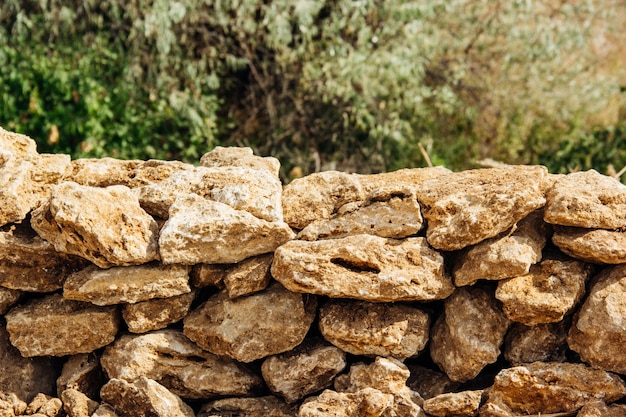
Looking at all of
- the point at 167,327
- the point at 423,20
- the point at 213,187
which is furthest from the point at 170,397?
the point at 423,20

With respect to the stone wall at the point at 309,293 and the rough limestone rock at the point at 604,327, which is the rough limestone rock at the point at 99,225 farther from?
the rough limestone rock at the point at 604,327

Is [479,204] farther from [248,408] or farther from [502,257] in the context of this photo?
[248,408]

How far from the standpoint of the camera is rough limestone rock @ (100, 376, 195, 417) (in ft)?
11.0

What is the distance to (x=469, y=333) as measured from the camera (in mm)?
3311

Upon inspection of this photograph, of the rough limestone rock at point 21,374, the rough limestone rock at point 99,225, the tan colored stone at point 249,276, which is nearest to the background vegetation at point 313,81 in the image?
the tan colored stone at point 249,276

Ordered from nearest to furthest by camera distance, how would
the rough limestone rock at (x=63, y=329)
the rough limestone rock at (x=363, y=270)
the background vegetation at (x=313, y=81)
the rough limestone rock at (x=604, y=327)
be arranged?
the rough limestone rock at (x=604, y=327) → the rough limestone rock at (x=363, y=270) → the rough limestone rock at (x=63, y=329) → the background vegetation at (x=313, y=81)

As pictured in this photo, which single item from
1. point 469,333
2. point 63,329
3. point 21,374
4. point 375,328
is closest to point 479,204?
point 469,333

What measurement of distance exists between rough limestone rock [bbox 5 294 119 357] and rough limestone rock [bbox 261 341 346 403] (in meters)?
0.72

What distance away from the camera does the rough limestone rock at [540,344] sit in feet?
10.8

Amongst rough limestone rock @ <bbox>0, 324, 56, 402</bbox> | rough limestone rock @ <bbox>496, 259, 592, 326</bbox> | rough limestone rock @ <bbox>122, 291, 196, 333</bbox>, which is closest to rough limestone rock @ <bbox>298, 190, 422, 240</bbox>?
rough limestone rock @ <bbox>496, 259, 592, 326</bbox>

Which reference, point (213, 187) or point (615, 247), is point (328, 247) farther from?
point (615, 247)

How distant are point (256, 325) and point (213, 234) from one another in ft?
1.39

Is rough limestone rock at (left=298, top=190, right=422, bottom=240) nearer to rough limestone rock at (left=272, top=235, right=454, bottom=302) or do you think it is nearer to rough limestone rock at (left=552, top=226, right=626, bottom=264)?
rough limestone rock at (left=272, top=235, right=454, bottom=302)

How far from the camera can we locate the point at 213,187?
3520mm
